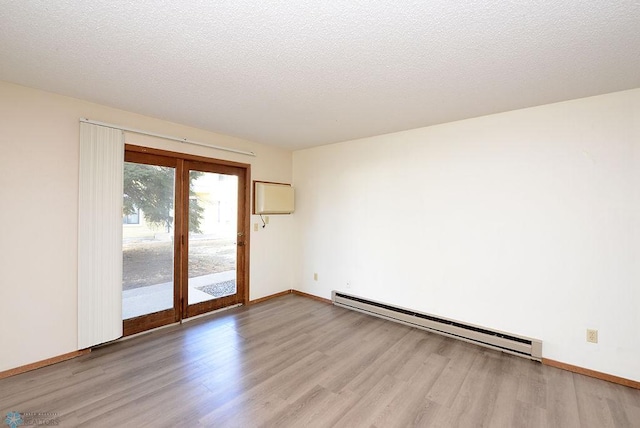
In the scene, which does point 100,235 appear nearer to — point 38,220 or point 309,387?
point 38,220

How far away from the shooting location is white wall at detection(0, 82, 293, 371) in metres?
2.34

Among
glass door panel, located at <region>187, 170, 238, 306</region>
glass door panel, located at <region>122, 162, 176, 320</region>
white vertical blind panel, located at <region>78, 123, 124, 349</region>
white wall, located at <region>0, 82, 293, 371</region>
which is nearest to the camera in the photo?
white wall, located at <region>0, 82, 293, 371</region>

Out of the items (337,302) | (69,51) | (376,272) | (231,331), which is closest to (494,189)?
(376,272)

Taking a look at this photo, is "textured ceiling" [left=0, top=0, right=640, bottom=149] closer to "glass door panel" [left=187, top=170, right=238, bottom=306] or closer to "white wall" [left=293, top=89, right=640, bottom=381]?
"white wall" [left=293, top=89, right=640, bottom=381]

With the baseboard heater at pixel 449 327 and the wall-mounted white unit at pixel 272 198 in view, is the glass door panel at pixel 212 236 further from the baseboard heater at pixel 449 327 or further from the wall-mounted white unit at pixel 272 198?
the baseboard heater at pixel 449 327

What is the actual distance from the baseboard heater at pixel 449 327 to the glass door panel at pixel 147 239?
→ 2430mm

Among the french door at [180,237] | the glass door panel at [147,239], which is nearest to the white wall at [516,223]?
the french door at [180,237]

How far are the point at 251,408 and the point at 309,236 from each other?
9.57 ft

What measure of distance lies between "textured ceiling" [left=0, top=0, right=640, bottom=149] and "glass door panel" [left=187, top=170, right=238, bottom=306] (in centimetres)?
122

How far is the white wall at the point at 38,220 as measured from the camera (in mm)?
2338

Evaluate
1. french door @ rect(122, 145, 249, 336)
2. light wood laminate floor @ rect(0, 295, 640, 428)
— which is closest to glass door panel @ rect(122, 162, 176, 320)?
french door @ rect(122, 145, 249, 336)

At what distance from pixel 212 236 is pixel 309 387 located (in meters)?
2.43

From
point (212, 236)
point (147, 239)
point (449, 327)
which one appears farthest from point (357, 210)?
point (147, 239)

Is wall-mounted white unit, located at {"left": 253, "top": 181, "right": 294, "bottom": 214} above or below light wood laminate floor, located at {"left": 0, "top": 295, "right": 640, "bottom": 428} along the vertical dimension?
above
